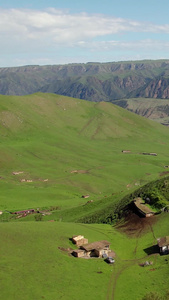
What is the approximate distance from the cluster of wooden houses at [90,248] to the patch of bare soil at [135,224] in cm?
917

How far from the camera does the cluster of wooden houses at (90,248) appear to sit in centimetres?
5614

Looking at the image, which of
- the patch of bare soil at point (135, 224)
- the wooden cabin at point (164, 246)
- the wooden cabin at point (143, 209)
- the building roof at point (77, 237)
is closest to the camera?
the wooden cabin at point (164, 246)

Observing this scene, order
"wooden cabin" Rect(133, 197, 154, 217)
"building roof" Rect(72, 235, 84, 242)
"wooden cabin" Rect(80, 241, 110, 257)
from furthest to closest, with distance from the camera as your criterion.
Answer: "wooden cabin" Rect(133, 197, 154, 217), "building roof" Rect(72, 235, 84, 242), "wooden cabin" Rect(80, 241, 110, 257)

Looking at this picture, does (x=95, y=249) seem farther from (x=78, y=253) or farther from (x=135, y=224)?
(x=135, y=224)

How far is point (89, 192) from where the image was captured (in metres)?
133

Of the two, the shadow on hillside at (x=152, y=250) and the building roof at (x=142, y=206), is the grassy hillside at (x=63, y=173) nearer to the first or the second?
the building roof at (x=142, y=206)

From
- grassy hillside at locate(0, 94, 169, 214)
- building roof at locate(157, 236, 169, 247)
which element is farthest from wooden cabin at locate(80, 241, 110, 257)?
grassy hillside at locate(0, 94, 169, 214)

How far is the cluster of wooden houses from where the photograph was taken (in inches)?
2210

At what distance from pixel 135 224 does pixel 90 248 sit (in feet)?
52.8

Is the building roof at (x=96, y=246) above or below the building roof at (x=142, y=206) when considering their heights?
below

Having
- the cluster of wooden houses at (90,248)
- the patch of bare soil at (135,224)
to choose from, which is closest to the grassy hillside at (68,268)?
the patch of bare soil at (135,224)

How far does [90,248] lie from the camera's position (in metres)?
57.0

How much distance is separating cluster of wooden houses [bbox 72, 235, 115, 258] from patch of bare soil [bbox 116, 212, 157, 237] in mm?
9175

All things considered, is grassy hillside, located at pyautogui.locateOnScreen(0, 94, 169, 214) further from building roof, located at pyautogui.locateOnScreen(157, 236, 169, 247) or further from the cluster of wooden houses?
building roof, located at pyautogui.locateOnScreen(157, 236, 169, 247)
